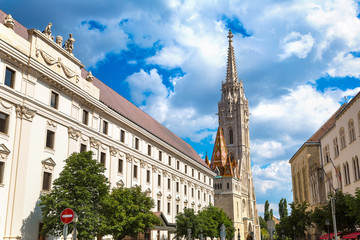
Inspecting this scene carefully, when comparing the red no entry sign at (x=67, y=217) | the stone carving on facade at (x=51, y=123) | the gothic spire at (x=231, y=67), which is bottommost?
the red no entry sign at (x=67, y=217)

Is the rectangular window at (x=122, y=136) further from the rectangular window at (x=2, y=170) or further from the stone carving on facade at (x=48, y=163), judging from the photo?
the rectangular window at (x=2, y=170)

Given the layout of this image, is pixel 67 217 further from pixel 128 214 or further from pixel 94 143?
pixel 94 143

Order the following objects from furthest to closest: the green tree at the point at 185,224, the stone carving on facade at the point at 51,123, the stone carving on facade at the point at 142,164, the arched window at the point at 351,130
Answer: the green tree at the point at 185,224
the stone carving on facade at the point at 142,164
the arched window at the point at 351,130
the stone carving on facade at the point at 51,123

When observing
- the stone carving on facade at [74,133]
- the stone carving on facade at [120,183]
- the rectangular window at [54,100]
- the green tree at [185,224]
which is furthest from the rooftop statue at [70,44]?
the green tree at [185,224]

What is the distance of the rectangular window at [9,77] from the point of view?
24.8m

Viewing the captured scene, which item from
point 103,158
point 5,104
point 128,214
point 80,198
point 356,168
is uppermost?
point 5,104

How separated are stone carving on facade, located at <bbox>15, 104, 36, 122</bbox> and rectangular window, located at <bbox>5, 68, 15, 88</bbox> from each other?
1.55 meters

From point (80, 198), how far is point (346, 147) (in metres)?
25.2

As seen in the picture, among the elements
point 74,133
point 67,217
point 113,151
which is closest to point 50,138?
point 74,133

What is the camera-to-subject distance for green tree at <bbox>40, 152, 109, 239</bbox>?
23.2 metres

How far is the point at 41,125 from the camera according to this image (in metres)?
27.4

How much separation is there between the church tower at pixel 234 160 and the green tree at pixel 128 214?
230 feet

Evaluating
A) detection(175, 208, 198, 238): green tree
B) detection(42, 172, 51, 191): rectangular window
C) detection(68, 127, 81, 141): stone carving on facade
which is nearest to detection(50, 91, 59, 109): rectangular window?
detection(68, 127, 81, 141): stone carving on facade

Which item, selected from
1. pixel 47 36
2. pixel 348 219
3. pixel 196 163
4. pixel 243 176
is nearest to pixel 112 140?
pixel 47 36
